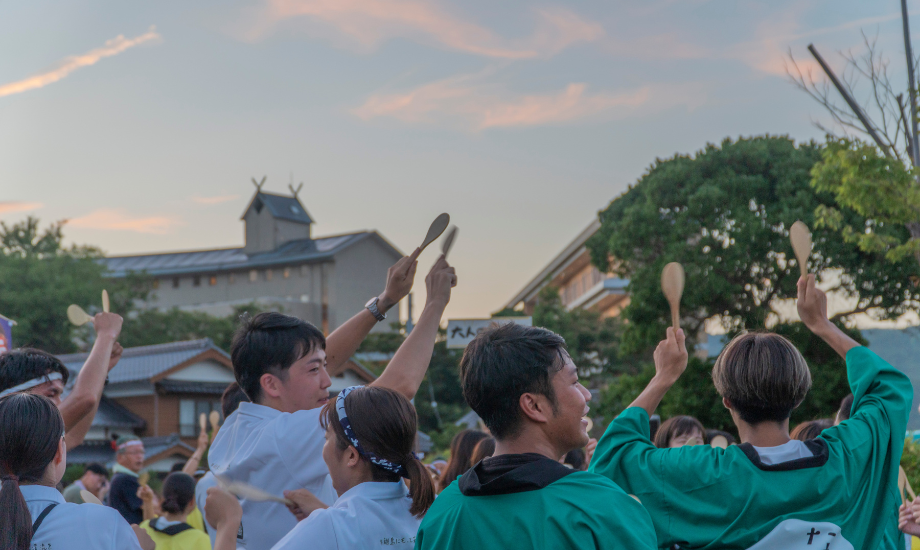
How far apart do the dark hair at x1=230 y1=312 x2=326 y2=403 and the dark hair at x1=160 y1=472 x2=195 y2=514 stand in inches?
123

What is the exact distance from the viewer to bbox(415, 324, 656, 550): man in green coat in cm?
189

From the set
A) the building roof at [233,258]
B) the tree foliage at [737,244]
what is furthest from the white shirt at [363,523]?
the building roof at [233,258]

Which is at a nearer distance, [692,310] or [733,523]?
[733,523]

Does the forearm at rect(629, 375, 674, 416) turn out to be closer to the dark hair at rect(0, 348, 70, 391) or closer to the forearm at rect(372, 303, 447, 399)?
the forearm at rect(372, 303, 447, 399)

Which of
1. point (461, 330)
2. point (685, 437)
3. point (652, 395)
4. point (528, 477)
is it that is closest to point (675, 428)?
point (685, 437)

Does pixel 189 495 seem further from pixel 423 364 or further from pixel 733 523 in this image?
pixel 733 523

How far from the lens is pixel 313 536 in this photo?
2.32 m

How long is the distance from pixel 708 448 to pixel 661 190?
2051 centimetres

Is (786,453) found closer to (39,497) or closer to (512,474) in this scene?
(512,474)

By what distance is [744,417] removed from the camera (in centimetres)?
275

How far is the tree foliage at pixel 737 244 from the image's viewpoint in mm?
20953

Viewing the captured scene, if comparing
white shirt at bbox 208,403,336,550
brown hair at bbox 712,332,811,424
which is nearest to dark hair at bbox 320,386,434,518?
white shirt at bbox 208,403,336,550

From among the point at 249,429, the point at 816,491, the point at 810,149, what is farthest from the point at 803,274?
the point at 810,149

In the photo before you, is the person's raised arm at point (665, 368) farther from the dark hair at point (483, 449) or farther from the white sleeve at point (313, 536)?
the dark hair at point (483, 449)
